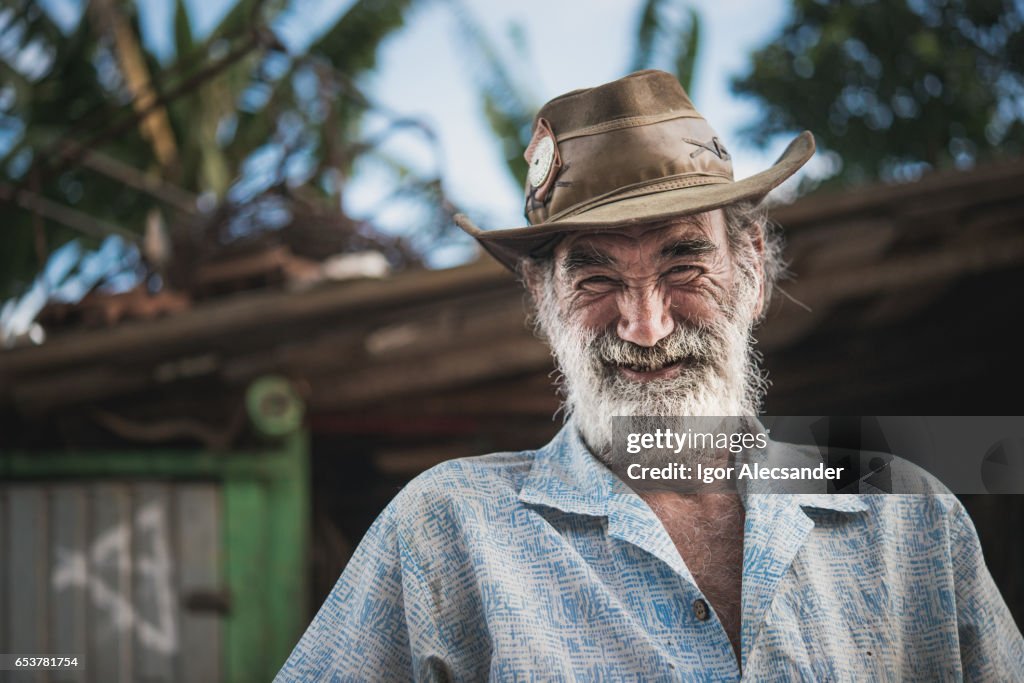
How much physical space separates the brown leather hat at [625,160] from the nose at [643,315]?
167 millimetres

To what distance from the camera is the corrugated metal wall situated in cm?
358

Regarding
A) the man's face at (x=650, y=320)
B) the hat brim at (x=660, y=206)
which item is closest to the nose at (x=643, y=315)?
the man's face at (x=650, y=320)

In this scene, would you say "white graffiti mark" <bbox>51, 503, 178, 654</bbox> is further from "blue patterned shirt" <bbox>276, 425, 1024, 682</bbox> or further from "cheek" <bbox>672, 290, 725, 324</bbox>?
"cheek" <bbox>672, 290, 725, 324</bbox>

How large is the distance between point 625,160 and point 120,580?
10.0 feet

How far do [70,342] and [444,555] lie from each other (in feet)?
9.47

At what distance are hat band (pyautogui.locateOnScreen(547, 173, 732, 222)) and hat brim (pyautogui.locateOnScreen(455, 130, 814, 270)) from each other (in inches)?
0.4

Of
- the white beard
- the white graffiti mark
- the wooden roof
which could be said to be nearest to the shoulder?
the white beard

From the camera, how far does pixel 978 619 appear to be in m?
→ 1.57

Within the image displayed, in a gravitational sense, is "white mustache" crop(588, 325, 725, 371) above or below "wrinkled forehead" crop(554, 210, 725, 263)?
below

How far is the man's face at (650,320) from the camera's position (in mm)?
1698

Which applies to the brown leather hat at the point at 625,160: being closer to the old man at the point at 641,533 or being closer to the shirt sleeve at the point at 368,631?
the old man at the point at 641,533

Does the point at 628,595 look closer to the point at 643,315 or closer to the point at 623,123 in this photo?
the point at 643,315

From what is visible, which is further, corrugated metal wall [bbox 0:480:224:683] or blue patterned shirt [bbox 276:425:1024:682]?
corrugated metal wall [bbox 0:480:224:683]

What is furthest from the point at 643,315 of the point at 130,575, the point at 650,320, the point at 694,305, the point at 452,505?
the point at 130,575
